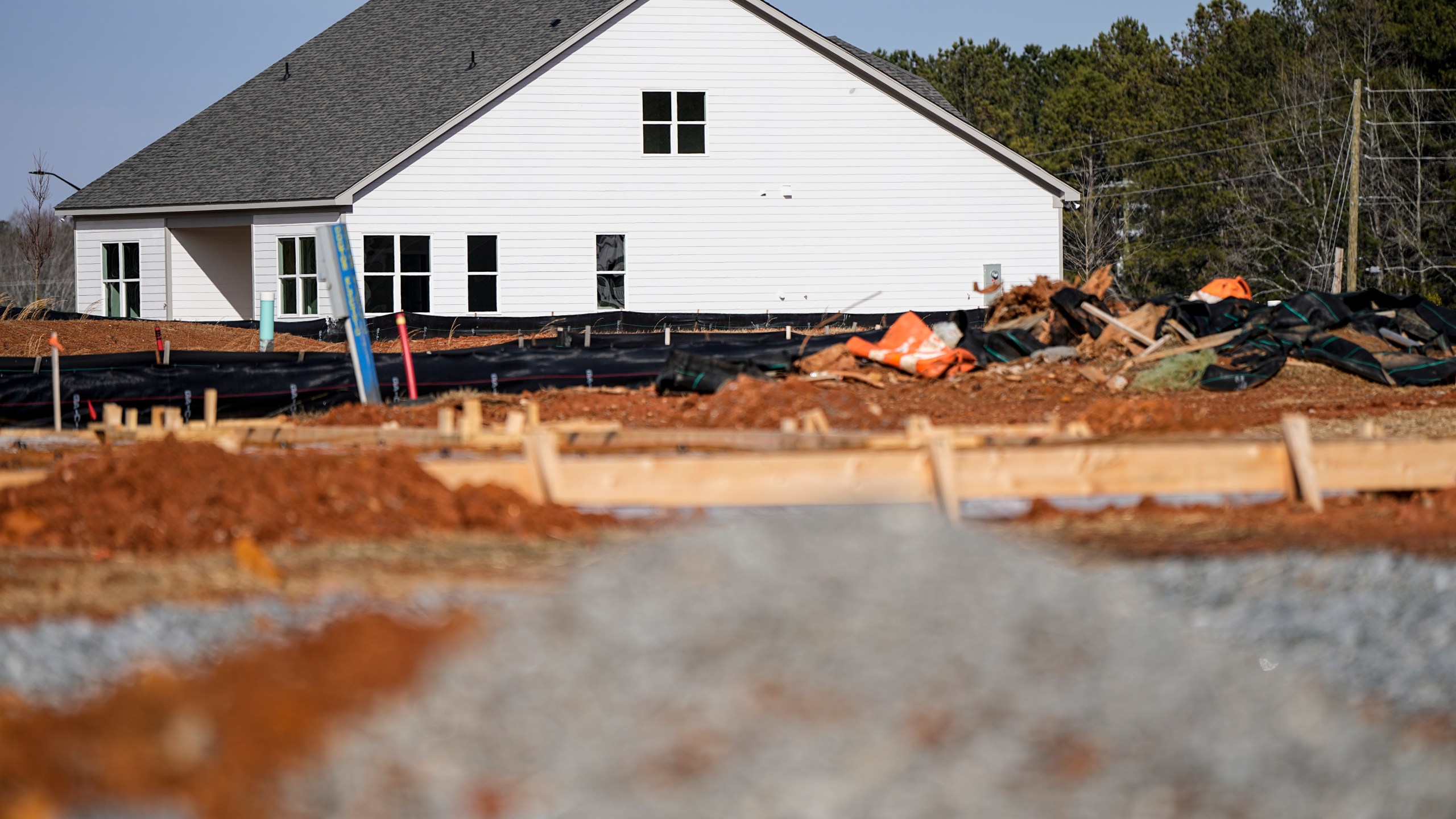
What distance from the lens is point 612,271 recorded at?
86.3ft

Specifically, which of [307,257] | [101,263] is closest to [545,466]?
[307,257]

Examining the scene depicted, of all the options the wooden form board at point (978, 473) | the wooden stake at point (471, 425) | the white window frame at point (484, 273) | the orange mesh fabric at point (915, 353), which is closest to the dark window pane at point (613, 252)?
the white window frame at point (484, 273)

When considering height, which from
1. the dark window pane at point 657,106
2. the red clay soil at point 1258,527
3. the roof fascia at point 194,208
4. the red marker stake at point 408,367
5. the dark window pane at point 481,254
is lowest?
the red clay soil at point 1258,527

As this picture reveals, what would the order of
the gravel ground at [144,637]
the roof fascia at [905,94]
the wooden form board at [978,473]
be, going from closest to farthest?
the gravel ground at [144,637]
the wooden form board at [978,473]
the roof fascia at [905,94]

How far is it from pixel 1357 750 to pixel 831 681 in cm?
171

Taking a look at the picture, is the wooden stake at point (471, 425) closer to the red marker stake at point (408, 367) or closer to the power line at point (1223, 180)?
the red marker stake at point (408, 367)

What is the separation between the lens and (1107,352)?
16.6 metres

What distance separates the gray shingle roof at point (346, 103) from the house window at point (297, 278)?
109cm

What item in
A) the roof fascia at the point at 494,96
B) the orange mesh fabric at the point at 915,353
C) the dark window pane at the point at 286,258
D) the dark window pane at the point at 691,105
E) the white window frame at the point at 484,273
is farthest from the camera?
the dark window pane at the point at 286,258

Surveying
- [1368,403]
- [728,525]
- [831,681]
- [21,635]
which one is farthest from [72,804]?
[1368,403]

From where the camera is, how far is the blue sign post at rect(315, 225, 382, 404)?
13.9 metres

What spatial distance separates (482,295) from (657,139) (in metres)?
4.75

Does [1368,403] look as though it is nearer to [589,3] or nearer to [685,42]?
[685,42]

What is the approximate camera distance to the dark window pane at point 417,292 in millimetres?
25859
